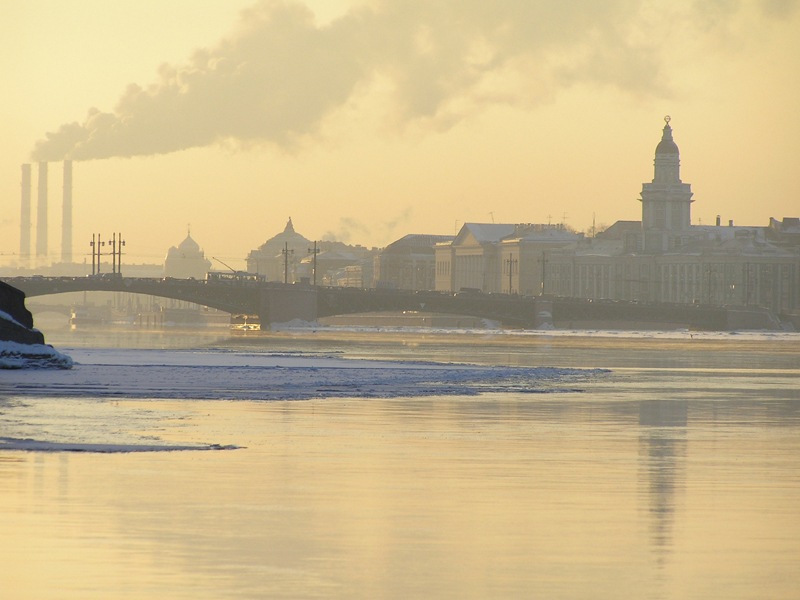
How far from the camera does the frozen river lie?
32.7 ft

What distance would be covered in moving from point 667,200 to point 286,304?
73020 millimetres

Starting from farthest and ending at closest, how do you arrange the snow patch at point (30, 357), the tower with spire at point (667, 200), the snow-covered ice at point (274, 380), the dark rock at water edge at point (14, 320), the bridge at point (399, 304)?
the tower with spire at point (667, 200) → the bridge at point (399, 304) → the dark rock at water edge at point (14, 320) → the snow patch at point (30, 357) → the snow-covered ice at point (274, 380)

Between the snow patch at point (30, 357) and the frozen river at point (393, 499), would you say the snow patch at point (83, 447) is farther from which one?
the snow patch at point (30, 357)

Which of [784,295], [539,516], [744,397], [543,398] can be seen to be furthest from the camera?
[784,295]

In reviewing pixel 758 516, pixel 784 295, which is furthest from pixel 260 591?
pixel 784 295

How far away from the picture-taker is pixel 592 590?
961 centimetres

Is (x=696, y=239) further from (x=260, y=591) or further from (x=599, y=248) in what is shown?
(x=260, y=591)

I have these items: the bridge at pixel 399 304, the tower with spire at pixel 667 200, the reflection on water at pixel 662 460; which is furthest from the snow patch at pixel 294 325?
the reflection on water at pixel 662 460

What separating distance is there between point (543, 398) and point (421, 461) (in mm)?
13542

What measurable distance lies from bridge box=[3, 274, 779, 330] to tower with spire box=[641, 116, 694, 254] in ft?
166

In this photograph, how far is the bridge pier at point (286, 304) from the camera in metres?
136

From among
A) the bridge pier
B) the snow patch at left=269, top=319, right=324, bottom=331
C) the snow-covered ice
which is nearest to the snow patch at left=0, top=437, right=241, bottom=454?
the snow-covered ice

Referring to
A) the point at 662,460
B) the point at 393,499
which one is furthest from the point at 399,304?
the point at 393,499

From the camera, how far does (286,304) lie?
13750 centimetres
